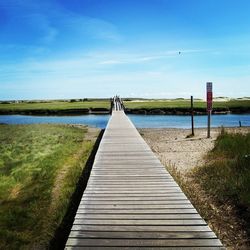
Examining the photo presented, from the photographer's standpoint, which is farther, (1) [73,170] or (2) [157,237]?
(1) [73,170]

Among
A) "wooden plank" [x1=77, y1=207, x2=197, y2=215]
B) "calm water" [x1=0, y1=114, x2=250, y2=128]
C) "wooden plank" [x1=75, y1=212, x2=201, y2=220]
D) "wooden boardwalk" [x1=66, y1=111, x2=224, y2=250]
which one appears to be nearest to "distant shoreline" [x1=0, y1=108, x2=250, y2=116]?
"calm water" [x1=0, y1=114, x2=250, y2=128]

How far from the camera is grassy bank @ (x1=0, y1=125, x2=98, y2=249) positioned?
25.0 ft

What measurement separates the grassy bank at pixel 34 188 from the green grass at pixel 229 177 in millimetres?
3957

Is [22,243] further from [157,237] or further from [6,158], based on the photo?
[6,158]

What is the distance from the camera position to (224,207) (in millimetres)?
8219

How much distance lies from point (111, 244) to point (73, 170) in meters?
8.53

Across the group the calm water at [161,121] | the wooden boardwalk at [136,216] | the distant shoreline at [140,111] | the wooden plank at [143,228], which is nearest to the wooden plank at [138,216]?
the wooden boardwalk at [136,216]

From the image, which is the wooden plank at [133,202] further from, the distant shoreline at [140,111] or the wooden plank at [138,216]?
the distant shoreline at [140,111]

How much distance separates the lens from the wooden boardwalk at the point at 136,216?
16.1ft

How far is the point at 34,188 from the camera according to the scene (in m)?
11.4

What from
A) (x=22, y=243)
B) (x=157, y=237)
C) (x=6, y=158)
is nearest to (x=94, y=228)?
(x=157, y=237)

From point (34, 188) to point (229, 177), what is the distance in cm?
609

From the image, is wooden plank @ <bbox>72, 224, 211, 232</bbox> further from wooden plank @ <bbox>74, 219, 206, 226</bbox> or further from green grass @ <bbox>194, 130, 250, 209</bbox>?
green grass @ <bbox>194, 130, 250, 209</bbox>

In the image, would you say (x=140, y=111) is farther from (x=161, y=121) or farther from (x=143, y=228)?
(x=143, y=228)
